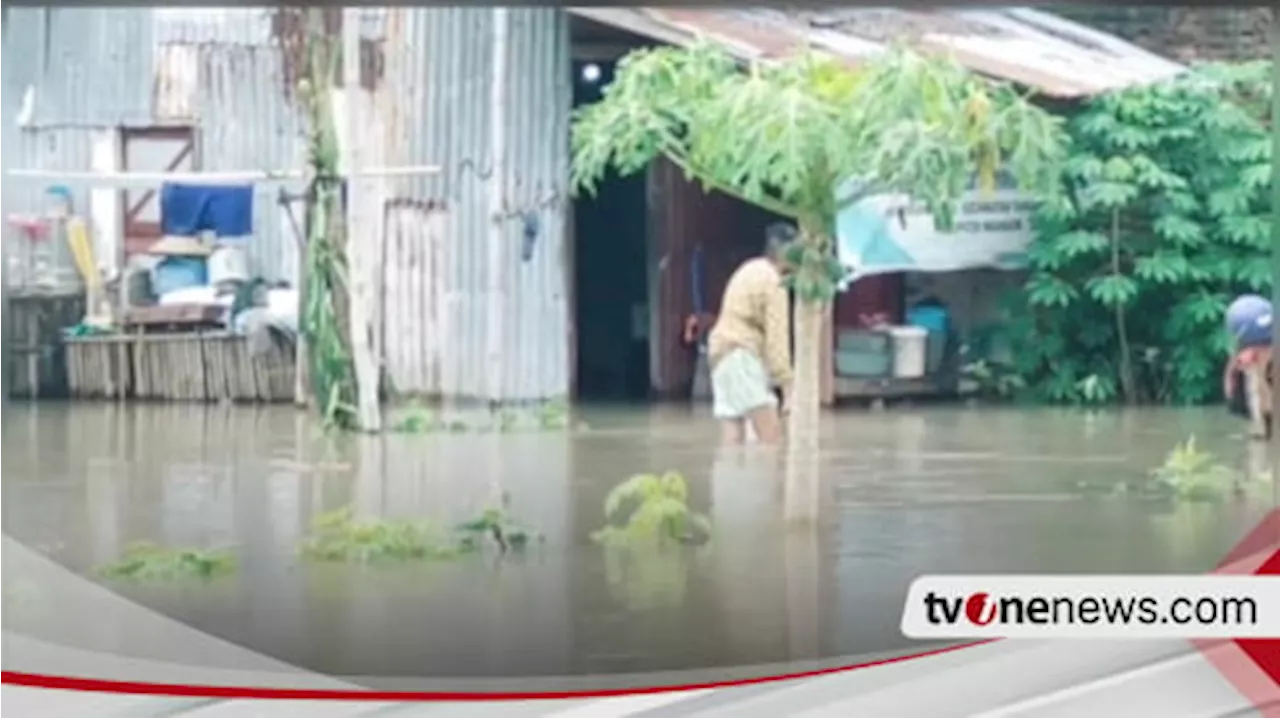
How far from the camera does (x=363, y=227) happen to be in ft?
9.71

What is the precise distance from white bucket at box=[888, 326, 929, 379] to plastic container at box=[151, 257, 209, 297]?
1032 mm

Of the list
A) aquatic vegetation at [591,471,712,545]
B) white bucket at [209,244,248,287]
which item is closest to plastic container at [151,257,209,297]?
white bucket at [209,244,248,287]

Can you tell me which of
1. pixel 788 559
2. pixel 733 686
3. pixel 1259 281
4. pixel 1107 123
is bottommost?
pixel 733 686

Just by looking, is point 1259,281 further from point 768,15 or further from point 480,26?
point 480,26

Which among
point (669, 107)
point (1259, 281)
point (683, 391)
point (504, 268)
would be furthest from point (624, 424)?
point (1259, 281)

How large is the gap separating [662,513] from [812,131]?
23.8 inches

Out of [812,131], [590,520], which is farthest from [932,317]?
[590,520]

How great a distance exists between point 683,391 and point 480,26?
0.61 metres

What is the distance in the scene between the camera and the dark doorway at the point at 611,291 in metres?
2.94

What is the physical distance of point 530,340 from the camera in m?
2.96

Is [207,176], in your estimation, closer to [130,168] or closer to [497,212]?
[130,168]

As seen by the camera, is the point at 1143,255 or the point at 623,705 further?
the point at 1143,255

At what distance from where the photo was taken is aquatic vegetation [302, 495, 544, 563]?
115 inches

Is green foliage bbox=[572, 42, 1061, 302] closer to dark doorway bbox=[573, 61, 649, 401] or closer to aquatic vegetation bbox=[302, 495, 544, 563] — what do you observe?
dark doorway bbox=[573, 61, 649, 401]
